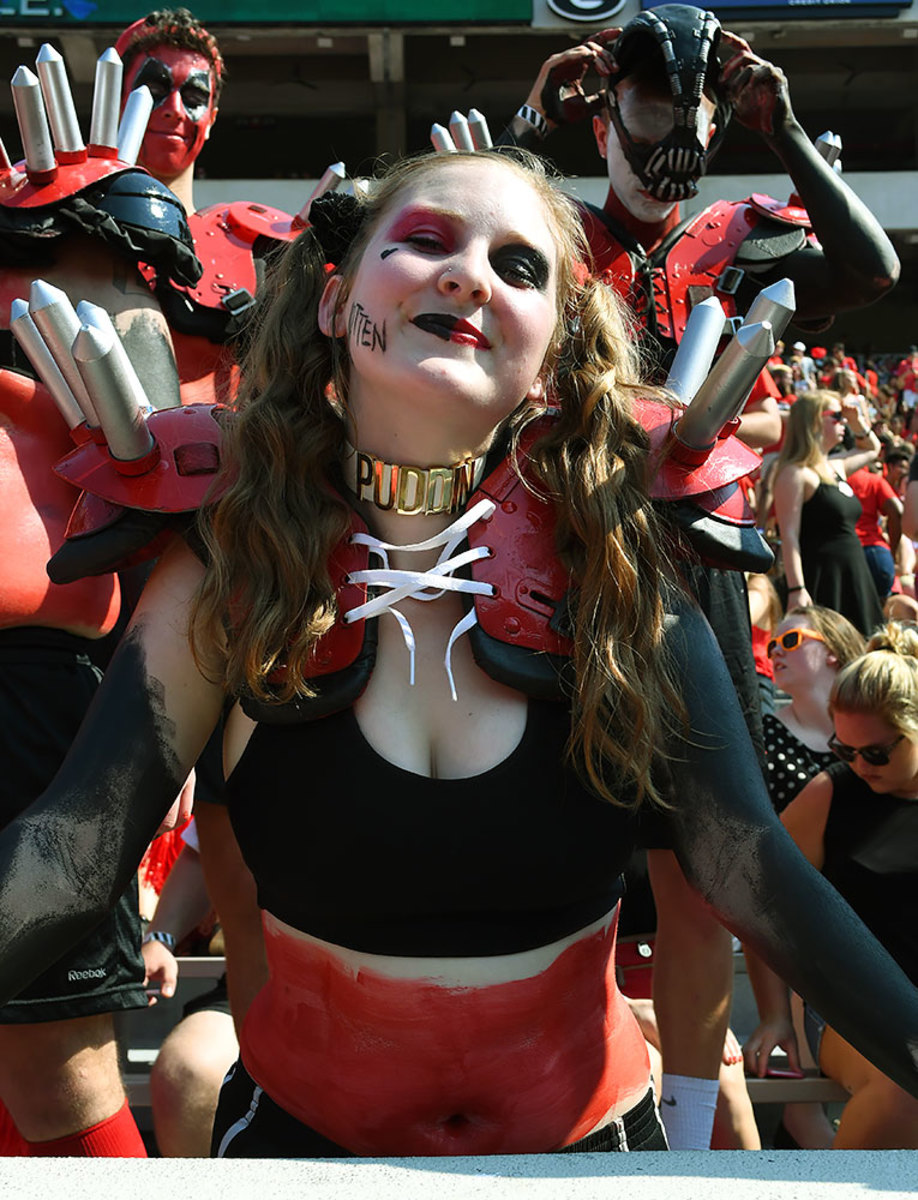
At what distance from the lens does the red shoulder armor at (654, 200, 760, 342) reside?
2896mm

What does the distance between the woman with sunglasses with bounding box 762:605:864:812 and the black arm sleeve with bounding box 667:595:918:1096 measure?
253cm

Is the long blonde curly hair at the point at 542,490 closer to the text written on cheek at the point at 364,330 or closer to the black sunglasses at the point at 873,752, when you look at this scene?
the text written on cheek at the point at 364,330

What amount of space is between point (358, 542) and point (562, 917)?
0.54 metres

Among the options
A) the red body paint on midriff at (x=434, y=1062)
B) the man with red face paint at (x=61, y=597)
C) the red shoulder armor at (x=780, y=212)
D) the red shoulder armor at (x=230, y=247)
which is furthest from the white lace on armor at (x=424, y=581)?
the red shoulder armor at (x=780, y=212)

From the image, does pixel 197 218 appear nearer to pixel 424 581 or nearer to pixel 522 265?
pixel 522 265

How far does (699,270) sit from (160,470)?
1.54 m

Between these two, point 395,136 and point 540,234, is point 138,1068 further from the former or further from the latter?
point 395,136

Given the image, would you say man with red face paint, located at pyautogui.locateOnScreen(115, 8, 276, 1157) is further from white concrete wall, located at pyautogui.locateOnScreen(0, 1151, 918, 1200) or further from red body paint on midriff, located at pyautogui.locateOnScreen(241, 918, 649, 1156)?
white concrete wall, located at pyautogui.locateOnScreen(0, 1151, 918, 1200)

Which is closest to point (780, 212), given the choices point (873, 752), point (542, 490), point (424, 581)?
point (873, 752)

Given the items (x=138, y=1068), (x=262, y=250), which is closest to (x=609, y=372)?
(x=262, y=250)

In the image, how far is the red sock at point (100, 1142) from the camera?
2336mm

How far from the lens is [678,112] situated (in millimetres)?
2748

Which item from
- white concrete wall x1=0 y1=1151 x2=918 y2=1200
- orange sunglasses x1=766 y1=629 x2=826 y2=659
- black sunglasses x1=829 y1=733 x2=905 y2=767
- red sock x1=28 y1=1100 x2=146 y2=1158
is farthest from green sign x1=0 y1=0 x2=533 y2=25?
white concrete wall x1=0 y1=1151 x2=918 y2=1200

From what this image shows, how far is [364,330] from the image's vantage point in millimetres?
1808
